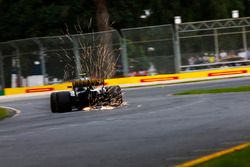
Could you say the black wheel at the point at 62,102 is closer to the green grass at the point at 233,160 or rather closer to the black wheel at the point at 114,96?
the black wheel at the point at 114,96

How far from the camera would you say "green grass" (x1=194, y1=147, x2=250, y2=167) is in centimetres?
791

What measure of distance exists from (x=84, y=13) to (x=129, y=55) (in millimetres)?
11865

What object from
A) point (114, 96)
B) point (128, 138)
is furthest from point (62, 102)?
point (128, 138)

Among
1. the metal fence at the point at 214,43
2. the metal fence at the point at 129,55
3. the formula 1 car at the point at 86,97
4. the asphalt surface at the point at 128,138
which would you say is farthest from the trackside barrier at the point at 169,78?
the asphalt surface at the point at 128,138

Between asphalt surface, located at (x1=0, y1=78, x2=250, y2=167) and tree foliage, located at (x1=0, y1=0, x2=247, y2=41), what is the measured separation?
3337 centimetres

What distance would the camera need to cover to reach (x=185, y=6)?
178 feet

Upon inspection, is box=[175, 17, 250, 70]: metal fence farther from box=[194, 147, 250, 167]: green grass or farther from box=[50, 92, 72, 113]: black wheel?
box=[194, 147, 250, 167]: green grass

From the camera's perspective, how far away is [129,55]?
131 feet

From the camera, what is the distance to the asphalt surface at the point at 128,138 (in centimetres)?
961

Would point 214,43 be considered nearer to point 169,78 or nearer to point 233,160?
point 169,78

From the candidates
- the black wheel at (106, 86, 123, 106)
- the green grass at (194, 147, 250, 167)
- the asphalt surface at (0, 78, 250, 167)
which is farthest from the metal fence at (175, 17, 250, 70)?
the green grass at (194, 147, 250, 167)

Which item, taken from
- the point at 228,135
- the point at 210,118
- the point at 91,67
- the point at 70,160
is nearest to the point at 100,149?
the point at 70,160

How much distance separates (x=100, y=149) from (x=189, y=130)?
241 cm

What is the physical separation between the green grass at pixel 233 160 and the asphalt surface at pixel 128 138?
69 centimetres
